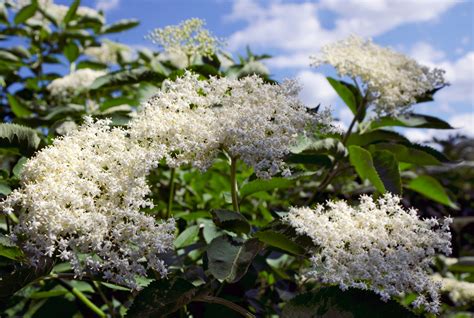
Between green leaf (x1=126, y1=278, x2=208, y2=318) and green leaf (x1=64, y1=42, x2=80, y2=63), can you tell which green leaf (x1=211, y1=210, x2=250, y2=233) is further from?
green leaf (x1=64, y1=42, x2=80, y2=63)

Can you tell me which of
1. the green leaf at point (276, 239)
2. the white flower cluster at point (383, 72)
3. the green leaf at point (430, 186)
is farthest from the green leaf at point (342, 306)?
the green leaf at point (430, 186)

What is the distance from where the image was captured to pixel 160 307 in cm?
→ 150

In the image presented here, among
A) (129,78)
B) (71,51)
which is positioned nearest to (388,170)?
(129,78)

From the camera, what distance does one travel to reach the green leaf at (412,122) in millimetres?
2684

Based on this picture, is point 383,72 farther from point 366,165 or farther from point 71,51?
point 71,51

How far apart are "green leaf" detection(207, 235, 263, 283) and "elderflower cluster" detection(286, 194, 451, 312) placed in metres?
0.15

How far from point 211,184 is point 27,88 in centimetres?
177

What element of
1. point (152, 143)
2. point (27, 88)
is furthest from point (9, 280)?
point (27, 88)

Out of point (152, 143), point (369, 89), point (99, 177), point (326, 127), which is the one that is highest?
point (369, 89)

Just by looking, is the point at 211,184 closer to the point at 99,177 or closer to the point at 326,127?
the point at 326,127

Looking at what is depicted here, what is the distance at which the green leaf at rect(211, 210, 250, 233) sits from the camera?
1.70 m

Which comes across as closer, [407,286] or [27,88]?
[407,286]

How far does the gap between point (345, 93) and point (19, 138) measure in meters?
1.49

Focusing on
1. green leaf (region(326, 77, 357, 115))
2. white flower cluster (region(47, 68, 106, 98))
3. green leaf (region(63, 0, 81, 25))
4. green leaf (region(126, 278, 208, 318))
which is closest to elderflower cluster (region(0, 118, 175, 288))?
green leaf (region(126, 278, 208, 318))
